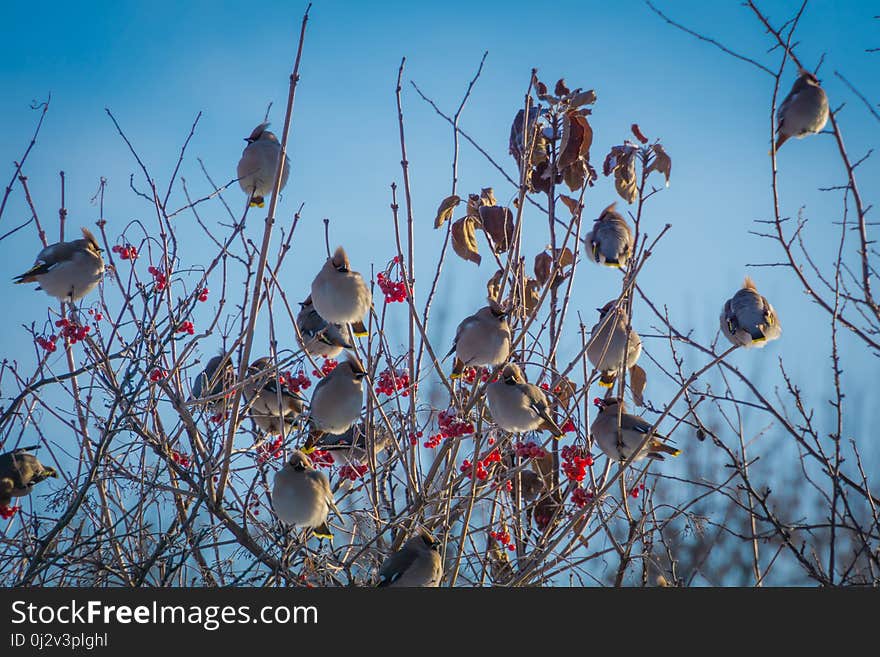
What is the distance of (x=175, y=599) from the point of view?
2.96 metres

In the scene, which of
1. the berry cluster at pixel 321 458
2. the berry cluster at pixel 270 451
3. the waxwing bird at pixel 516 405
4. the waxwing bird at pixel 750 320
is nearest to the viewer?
the waxwing bird at pixel 516 405

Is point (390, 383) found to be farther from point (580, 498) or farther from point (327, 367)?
point (580, 498)

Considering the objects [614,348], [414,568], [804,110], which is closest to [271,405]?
[414,568]

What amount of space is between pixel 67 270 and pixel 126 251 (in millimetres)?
264

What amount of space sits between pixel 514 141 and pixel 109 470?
2.19 metres

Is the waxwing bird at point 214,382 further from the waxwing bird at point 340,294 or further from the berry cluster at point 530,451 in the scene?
the berry cluster at point 530,451

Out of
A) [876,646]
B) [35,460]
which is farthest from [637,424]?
[35,460]

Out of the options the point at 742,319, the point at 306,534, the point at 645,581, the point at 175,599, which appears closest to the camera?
the point at 175,599

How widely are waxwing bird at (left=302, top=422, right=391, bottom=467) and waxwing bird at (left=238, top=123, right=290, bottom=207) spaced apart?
111cm

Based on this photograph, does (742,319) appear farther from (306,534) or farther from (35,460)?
(35,460)

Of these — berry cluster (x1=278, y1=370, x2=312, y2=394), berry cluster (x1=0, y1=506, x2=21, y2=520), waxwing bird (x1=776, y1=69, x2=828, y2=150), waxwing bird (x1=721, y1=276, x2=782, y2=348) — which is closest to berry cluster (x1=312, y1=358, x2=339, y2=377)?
berry cluster (x1=278, y1=370, x2=312, y2=394)

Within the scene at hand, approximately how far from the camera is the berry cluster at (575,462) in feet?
11.2

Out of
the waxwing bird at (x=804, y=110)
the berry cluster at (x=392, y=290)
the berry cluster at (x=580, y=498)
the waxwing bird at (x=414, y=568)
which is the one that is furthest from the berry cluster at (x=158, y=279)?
the waxwing bird at (x=804, y=110)

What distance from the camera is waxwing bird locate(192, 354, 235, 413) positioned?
3.76m
